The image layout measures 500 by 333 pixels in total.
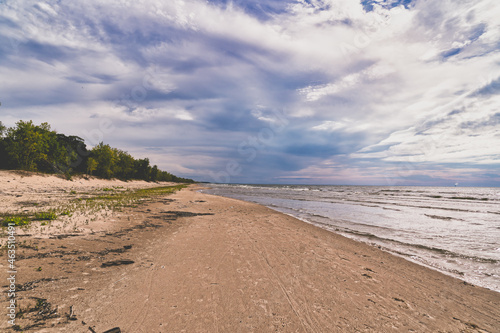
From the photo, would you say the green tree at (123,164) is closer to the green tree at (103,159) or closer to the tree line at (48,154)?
the tree line at (48,154)

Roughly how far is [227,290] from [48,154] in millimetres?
73360

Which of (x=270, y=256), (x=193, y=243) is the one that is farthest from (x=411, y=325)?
(x=193, y=243)

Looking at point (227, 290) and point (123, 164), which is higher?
point (123, 164)

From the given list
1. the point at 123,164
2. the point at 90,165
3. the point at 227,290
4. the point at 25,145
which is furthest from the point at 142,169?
the point at 227,290

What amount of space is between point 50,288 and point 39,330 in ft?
6.29

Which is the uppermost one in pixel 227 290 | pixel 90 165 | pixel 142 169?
pixel 142 169

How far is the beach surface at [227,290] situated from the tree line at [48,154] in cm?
5630

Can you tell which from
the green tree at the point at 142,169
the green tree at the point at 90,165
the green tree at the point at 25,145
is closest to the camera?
the green tree at the point at 25,145

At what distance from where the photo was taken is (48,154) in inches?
2156

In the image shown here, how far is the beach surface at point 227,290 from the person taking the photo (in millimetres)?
4402

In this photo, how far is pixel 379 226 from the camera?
16766 mm

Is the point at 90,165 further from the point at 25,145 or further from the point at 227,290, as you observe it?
the point at 227,290

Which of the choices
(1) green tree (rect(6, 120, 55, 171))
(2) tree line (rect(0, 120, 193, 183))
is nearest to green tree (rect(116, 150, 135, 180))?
(2) tree line (rect(0, 120, 193, 183))

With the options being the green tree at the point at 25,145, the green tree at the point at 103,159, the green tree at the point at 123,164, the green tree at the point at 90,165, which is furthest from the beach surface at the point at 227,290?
the green tree at the point at 123,164
